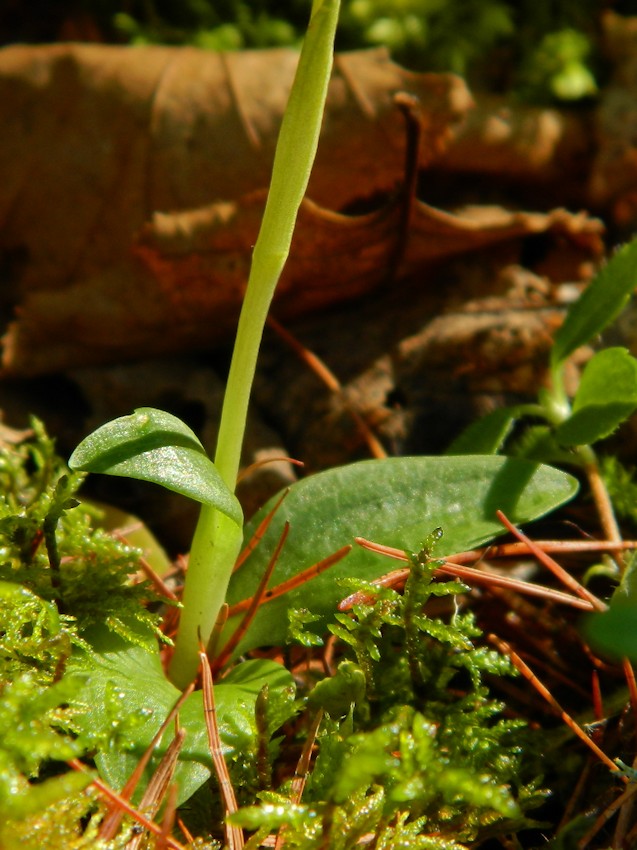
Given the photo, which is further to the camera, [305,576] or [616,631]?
[305,576]

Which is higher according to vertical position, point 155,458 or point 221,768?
point 155,458

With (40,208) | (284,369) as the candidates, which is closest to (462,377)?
(284,369)

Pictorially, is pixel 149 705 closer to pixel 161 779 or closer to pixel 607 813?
pixel 161 779

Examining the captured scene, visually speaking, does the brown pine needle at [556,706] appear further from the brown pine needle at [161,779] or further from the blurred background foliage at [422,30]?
the blurred background foliage at [422,30]

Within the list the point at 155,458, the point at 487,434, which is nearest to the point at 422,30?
the point at 487,434

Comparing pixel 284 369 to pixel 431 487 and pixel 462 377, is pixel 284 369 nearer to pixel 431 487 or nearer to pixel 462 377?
pixel 462 377

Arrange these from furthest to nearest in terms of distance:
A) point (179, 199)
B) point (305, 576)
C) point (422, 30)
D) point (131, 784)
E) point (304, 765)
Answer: point (422, 30)
point (179, 199)
point (305, 576)
point (304, 765)
point (131, 784)
